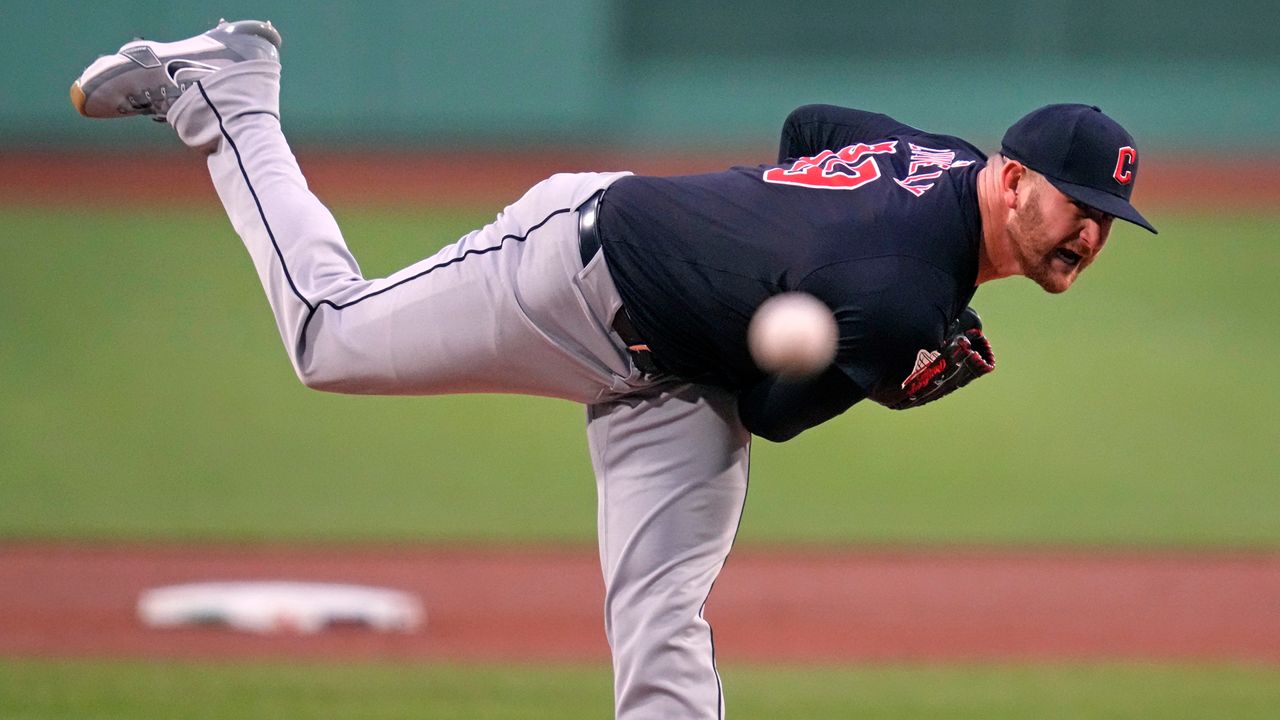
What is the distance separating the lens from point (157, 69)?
3.73m

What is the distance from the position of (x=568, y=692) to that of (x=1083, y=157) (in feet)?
8.48

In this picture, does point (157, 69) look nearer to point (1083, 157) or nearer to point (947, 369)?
point (947, 369)

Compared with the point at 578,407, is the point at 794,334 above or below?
above

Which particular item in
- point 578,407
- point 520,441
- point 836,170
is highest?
point 836,170

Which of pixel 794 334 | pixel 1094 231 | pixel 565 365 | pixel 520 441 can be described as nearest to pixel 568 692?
pixel 565 365

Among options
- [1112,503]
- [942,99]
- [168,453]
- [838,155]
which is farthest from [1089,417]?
[942,99]

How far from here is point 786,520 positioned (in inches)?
280

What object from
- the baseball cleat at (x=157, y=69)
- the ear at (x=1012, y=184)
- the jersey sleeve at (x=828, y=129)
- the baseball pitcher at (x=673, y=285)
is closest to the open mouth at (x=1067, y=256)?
the baseball pitcher at (x=673, y=285)

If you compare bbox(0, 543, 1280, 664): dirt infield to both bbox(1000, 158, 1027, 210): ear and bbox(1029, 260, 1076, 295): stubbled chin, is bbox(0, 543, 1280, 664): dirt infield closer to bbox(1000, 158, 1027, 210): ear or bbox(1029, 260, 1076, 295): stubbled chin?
bbox(1029, 260, 1076, 295): stubbled chin

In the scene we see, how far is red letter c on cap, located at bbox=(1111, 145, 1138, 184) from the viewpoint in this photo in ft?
10.2

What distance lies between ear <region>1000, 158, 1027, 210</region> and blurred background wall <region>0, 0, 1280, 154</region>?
41.6 ft

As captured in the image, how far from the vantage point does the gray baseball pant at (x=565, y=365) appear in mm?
3377

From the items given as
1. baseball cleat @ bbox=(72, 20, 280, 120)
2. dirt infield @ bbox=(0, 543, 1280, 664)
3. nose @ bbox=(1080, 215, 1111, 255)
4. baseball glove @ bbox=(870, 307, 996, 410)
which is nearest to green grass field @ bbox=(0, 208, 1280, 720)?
dirt infield @ bbox=(0, 543, 1280, 664)

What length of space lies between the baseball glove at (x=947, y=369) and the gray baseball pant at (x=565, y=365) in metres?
0.39
